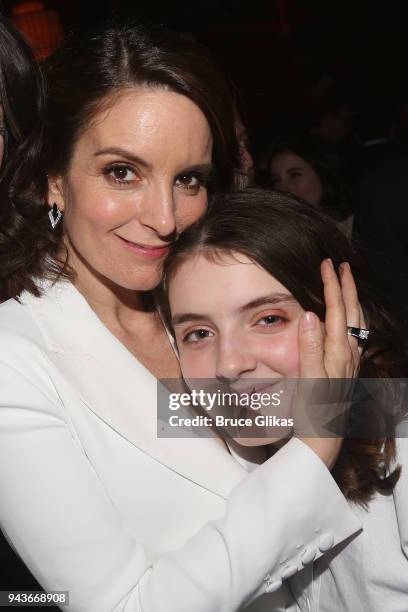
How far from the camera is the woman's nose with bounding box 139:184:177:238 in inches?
55.2

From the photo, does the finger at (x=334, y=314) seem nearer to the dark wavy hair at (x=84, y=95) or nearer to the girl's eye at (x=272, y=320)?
the girl's eye at (x=272, y=320)

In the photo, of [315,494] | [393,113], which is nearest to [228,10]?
[393,113]

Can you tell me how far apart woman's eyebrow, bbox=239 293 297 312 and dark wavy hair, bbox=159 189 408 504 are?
0.02 metres

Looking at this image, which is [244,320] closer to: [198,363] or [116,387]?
[198,363]

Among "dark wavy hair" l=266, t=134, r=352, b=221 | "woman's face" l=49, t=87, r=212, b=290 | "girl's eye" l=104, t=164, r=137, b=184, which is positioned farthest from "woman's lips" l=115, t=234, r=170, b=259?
"dark wavy hair" l=266, t=134, r=352, b=221

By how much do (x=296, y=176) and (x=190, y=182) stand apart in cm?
219

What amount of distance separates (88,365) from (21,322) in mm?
154

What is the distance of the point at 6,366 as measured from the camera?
1237 millimetres

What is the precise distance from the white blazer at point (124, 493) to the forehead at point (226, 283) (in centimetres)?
19

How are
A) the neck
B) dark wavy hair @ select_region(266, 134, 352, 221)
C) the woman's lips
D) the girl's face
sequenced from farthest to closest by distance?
dark wavy hair @ select_region(266, 134, 352, 221)
the neck
the woman's lips
the girl's face

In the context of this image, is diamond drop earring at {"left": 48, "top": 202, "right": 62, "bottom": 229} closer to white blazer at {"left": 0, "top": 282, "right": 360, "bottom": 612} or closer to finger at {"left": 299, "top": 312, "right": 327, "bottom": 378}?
white blazer at {"left": 0, "top": 282, "right": 360, "bottom": 612}

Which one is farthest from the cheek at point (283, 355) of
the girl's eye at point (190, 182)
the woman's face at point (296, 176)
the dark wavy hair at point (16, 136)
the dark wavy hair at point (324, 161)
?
the woman's face at point (296, 176)

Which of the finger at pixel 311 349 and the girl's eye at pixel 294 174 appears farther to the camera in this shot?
the girl's eye at pixel 294 174

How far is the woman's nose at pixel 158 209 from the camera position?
55.2 inches
